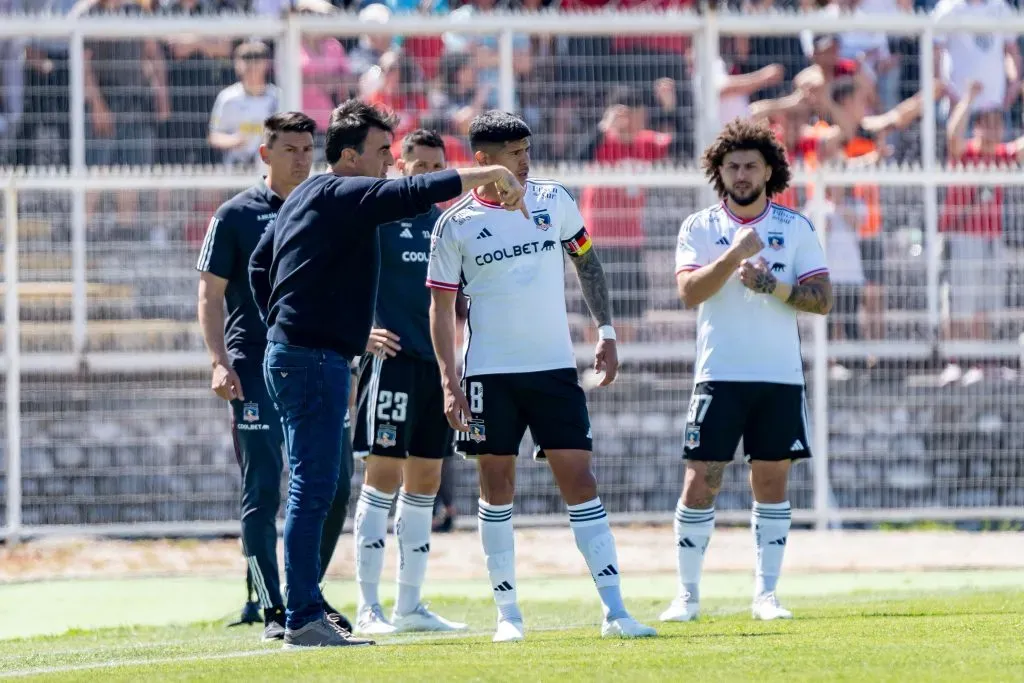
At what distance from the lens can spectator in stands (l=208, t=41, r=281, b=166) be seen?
43.4 feet

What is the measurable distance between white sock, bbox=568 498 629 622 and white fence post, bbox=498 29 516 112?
596 centimetres

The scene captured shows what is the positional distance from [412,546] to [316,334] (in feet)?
5.70

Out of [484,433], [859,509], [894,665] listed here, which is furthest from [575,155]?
[894,665]

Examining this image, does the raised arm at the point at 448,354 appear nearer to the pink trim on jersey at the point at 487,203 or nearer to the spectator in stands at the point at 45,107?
the pink trim on jersey at the point at 487,203

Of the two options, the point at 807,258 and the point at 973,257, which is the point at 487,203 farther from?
the point at 973,257

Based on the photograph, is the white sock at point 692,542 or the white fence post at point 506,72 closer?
the white sock at point 692,542

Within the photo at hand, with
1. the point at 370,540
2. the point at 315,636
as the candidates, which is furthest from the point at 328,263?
the point at 370,540

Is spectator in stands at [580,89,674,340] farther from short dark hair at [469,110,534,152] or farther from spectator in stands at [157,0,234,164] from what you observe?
short dark hair at [469,110,534,152]

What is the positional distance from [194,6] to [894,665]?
10.4m

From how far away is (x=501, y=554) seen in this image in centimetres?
748

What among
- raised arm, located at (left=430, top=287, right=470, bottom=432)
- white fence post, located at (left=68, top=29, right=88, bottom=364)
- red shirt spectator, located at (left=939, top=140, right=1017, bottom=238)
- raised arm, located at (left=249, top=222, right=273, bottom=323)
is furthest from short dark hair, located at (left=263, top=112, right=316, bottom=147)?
red shirt spectator, located at (left=939, top=140, right=1017, bottom=238)

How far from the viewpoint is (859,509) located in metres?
13.0

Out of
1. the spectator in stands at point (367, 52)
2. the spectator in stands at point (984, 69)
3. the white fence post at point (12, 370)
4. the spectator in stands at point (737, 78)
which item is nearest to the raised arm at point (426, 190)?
the white fence post at point (12, 370)

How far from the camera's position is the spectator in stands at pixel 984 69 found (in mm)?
14094
